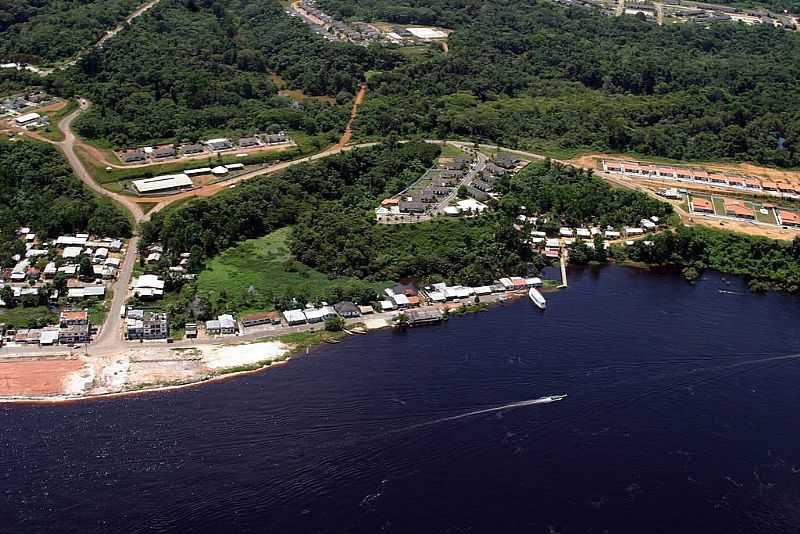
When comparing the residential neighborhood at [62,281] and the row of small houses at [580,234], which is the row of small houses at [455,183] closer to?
the row of small houses at [580,234]

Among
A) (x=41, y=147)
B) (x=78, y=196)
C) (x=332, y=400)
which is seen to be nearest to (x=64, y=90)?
(x=41, y=147)

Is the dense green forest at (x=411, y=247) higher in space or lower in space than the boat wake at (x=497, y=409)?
lower

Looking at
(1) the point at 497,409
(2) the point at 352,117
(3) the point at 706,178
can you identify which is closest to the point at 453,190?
(2) the point at 352,117

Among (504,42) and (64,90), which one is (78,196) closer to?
(64,90)

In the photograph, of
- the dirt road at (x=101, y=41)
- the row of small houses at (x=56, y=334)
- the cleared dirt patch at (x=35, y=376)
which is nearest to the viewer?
the cleared dirt patch at (x=35, y=376)

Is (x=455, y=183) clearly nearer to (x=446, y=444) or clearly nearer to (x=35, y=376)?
(x=446, y=444)

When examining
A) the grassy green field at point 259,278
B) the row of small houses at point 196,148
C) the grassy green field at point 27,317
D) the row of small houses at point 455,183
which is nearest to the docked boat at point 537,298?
the grassy green field at point 259,278

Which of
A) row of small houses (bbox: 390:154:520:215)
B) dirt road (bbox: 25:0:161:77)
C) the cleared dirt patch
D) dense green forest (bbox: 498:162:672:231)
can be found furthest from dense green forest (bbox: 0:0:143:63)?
the cleared dirt patch
